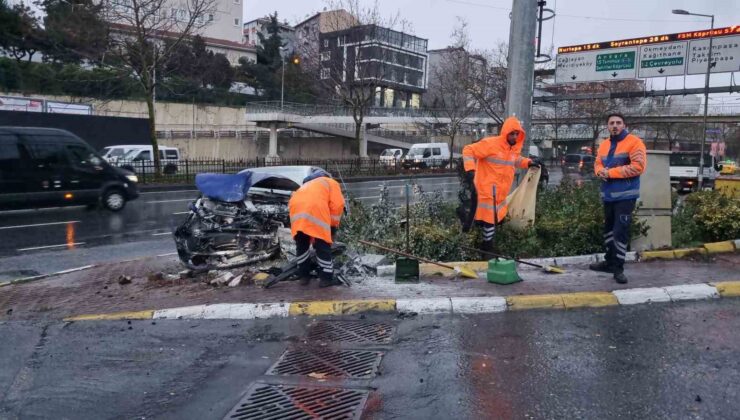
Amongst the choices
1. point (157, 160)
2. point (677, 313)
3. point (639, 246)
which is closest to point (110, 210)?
point (157, 160)

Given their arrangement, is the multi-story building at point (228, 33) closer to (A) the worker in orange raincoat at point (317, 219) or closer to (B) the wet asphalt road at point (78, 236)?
(B) the wet asphalt road at point (78, 236)

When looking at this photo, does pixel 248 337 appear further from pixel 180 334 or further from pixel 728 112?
pixel 728 112

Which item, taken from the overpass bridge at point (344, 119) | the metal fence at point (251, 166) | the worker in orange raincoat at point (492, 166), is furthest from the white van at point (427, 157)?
the worker in orange raincoat at point (492, 166)

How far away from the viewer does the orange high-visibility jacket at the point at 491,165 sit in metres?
7.57

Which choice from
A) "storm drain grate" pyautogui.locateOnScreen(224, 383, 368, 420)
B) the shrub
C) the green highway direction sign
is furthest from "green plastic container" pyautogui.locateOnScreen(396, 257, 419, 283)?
the green highway direction sign

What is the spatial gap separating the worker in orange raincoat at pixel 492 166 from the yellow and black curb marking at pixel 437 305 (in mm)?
1668

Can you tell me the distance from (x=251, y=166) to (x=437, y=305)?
27.9 metres

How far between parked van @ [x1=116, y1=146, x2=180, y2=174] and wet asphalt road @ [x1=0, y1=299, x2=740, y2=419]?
20.7 metres

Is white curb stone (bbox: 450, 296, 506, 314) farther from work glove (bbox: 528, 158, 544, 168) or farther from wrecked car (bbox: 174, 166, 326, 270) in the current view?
wrecked car (bbox: 174, 166, 326, 270)

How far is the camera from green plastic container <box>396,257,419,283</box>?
23.7 feet

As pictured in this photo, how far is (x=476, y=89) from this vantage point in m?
34.9

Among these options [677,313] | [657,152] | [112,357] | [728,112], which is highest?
[728,112]

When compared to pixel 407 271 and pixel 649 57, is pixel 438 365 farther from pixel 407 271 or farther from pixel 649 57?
pixel 649 57

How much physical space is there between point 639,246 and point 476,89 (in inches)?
1090
